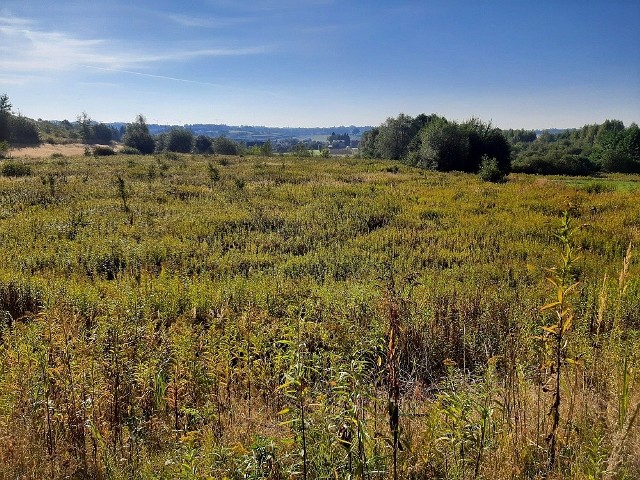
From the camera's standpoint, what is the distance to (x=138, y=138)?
7481 centimetres

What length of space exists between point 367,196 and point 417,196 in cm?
252

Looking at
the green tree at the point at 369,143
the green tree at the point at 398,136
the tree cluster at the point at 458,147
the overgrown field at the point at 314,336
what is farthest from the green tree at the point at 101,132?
the overgrown field at the point at 314,336

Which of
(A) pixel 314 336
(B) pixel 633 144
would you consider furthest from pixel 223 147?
(A) pixel 314 336

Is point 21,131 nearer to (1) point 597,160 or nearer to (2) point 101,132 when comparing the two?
(2) point 101,132

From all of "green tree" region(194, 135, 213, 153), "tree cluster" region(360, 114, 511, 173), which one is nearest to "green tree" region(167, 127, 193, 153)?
"green tree" region(194, 135, 213, 153)

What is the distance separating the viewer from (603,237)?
43.8 feet

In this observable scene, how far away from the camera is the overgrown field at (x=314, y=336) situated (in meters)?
2.70

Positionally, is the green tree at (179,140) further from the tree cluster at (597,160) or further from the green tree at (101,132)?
the tree cluster at (597,160)

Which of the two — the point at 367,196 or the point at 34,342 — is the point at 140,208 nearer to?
A: the point at 367,196

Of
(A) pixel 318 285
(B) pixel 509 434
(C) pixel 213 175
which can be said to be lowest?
(A) pixel 318 285

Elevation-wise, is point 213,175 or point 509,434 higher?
point 213,175

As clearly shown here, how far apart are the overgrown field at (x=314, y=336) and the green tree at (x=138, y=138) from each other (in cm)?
5993

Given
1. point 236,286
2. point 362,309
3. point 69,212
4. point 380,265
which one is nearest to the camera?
point 362,309

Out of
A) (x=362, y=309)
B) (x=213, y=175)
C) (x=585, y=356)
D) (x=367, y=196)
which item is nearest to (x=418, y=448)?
(x=585, y=356)
